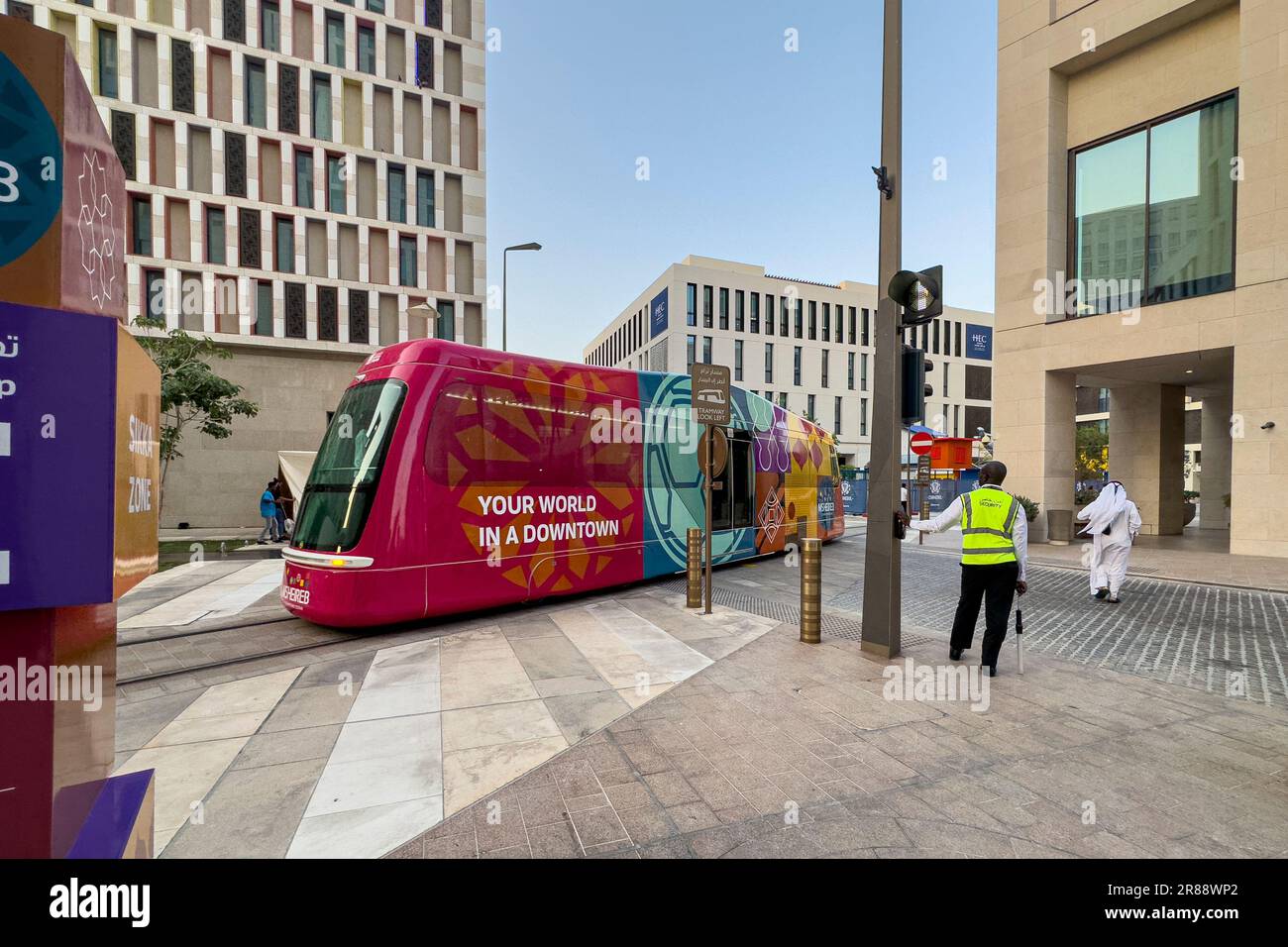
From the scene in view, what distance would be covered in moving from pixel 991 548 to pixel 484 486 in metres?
5.56

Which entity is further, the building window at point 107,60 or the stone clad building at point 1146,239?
the building window at point 107,60

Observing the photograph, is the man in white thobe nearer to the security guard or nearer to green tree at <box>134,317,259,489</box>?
the security guard

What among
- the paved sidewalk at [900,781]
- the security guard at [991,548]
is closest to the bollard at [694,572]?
the paved sidewalk at [900,781]

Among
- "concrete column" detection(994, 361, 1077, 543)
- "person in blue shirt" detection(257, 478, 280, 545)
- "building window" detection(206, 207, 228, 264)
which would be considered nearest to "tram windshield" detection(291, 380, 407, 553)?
"person in blue shirt" detection(257, 478, 280, 545)

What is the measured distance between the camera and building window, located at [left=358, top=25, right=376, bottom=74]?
86.1ft

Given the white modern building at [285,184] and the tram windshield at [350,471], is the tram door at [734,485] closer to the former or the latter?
the tram windshield at [350,471]

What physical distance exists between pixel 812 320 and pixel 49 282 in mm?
55518

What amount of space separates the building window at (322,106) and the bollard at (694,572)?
89.5ft

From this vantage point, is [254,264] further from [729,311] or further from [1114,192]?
[729,311]

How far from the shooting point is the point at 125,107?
23328mm

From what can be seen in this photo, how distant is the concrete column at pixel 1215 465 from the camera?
73.8 ft

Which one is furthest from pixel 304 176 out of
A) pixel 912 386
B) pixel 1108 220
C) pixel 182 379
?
pixel 1108 220

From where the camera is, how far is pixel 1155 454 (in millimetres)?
19609
